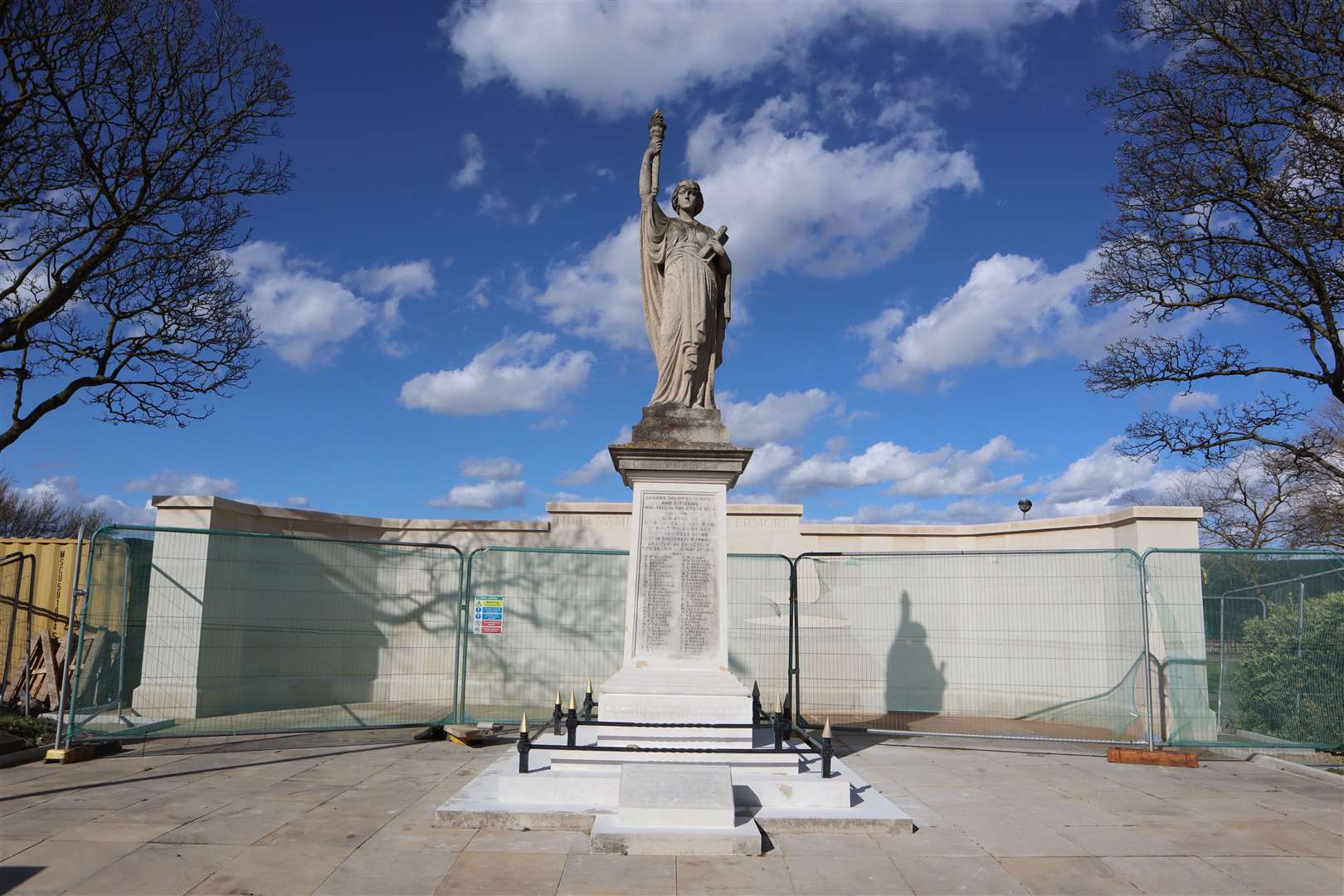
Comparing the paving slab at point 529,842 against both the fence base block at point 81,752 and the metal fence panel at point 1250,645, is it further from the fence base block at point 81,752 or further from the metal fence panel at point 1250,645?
the metal fence panel at point 1250,645

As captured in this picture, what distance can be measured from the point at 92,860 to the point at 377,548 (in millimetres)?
8202

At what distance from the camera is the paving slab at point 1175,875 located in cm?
504

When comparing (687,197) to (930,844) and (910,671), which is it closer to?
(930,844)

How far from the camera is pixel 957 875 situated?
5.21 meters

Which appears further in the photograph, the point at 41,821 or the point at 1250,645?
the point at 1250,645

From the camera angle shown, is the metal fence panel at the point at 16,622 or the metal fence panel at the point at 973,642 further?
the metal fence panel at the point at 973,642

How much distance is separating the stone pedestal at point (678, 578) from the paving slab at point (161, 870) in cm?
311

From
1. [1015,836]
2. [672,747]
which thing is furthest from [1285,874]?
[672,747]

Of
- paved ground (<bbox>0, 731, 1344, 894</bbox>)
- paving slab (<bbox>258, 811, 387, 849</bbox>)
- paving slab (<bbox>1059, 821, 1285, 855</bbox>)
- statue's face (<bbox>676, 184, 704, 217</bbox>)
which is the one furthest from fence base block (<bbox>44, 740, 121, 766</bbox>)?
paving slab (<bbox>1059, 821, 1285, 855</bbox>)

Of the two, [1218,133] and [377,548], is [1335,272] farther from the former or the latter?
[377,548]

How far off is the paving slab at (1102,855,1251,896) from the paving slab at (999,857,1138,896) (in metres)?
0.09

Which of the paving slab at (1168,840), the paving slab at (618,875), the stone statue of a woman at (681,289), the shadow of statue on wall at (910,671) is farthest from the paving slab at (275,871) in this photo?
the shadow of statue on wall at (910,671)

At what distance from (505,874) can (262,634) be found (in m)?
8.76

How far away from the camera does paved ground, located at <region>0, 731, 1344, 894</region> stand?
16.6 feet
